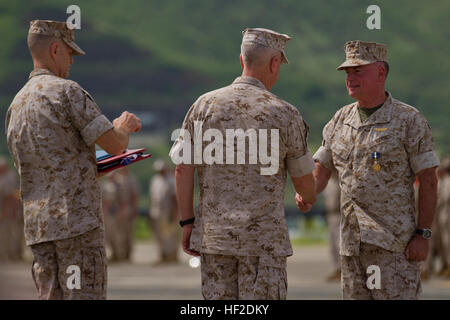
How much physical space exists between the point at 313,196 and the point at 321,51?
12677 centimetres

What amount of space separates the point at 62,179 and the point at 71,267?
55cm

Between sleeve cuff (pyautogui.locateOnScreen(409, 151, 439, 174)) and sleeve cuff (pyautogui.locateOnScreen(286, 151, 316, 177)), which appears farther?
sleeve cuff (pyautogui.locateOnScreen(409, 151, 439, 174))

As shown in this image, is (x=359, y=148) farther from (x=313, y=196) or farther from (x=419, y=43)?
(x=419, y=43)

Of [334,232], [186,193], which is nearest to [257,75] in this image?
→ [186,193]

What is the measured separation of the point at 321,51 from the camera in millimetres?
131500

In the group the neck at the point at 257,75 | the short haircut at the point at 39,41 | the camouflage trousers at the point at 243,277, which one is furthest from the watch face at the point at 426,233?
the short haircut at the point at 39,41

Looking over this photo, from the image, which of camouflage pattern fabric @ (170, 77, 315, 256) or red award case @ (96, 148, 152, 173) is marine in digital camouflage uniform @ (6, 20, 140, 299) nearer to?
red award case @ (96, 148, 152, 173)

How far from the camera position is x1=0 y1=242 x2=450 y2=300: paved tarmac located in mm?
14453

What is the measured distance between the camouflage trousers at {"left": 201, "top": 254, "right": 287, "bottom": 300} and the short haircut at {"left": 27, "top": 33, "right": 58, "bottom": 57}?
1694 mm

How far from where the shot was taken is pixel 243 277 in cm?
581

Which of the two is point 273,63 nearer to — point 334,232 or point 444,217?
point 334,232

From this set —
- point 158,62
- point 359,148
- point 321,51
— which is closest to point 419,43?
point 321,51

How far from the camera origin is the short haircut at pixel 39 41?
20.4ft

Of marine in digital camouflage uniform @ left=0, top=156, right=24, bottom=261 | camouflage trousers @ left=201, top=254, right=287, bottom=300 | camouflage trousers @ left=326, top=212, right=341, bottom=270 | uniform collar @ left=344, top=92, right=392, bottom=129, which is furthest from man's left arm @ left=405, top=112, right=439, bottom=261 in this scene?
marine in digital camouflage uniform @ left=0, top=156, right=24, bottom=261
